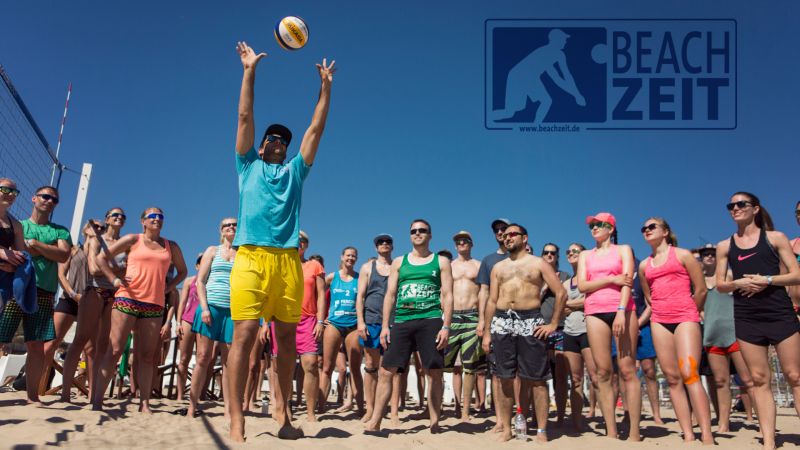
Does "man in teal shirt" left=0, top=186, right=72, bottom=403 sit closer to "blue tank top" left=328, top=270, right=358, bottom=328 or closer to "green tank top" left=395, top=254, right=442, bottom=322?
"blue tank top" left=328, top=270, right=358, bottom=328

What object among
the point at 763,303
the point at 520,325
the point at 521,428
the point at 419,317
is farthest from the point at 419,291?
the point at 763,303

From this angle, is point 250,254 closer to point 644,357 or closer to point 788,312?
point 788,312

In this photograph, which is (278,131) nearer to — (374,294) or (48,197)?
(48,197)

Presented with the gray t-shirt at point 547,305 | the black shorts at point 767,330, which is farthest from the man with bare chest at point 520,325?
the black shorts at point 767,330

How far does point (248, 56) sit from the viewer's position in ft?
13.2

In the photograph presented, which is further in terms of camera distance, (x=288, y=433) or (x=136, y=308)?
(x=136, y=308)

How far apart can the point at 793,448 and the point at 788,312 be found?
112cm

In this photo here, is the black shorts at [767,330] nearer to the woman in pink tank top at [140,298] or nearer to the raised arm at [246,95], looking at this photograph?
the raised arm at [246,95]

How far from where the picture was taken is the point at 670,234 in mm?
5684

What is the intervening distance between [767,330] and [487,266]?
8.97 feet

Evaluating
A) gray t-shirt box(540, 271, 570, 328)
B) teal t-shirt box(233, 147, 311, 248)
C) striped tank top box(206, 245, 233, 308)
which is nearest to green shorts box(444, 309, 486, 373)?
gray t-shirt box(540, 271, 570, 328)

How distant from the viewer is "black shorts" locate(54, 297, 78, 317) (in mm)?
5988

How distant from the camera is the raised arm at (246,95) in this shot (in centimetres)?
396

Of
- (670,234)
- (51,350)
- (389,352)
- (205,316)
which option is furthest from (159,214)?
(670,234)
